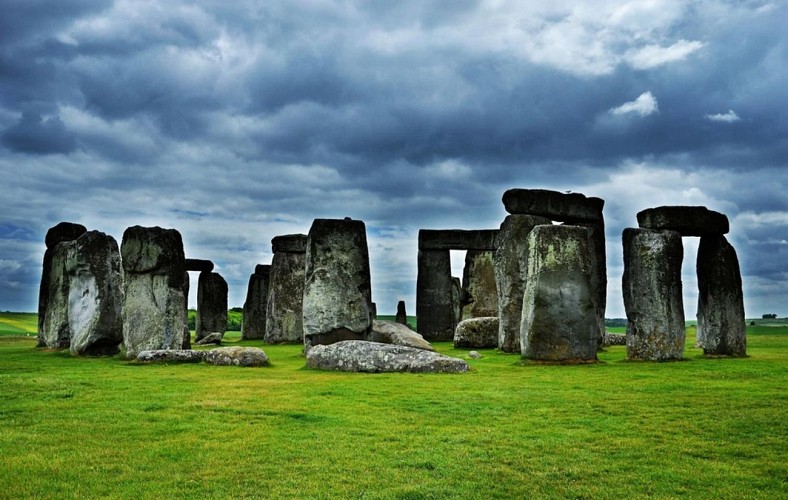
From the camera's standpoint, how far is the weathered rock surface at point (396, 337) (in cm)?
1780

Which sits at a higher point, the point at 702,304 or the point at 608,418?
the point at 702,304

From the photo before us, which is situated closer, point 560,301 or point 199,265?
point 560,301

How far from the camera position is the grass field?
5.36 m

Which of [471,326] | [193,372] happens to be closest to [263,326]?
[471,326]

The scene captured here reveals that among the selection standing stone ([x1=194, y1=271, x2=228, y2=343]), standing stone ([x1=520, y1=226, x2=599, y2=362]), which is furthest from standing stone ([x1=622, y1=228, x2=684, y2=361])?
standing stone ([x1=194, y1=271, x2=228, y2=343])

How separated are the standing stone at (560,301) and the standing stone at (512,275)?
11.4 ft

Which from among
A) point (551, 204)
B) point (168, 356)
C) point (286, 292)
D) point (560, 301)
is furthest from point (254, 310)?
point (560, 301)

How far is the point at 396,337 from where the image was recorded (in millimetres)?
18234

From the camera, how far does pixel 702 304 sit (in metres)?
16.6

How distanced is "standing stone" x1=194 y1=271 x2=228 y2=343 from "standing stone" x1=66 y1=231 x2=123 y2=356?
36.8 ft

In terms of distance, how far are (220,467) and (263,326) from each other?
2400cm

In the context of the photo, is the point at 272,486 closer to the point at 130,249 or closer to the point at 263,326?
the point at 130,249

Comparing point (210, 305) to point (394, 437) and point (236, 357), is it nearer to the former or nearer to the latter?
point (236, 357)

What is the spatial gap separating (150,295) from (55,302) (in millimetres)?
6940
